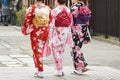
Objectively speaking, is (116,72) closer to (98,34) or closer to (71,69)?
(71,69)

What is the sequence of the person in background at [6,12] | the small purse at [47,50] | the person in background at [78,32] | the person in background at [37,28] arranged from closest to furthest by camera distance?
the person in background at [37,28] < the small purse at [47,50] < the person in background at [78,32] < the person in background at [6,12]

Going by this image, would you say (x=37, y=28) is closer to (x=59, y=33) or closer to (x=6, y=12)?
(x=59, y=33)

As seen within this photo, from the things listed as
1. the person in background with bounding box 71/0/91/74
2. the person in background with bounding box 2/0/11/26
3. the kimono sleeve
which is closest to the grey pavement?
the person in background with bounding box 71/0/91/74

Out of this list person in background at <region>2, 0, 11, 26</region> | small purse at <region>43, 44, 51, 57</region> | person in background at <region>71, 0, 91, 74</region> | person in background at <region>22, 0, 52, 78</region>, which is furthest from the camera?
person in background at <region>2, 0, 11, 26</region>

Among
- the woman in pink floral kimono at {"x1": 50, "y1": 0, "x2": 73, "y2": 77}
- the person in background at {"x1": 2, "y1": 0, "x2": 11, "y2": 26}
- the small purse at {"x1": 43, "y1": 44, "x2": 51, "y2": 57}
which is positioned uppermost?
the woman in pink floral kimono at {"x1": 50, "y1": 0, "x2": 73, "y2": 77}

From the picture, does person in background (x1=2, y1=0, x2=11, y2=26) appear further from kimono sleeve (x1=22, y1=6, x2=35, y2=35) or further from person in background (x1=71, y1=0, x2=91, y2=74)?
kimono sleeve (x1=22, y1=6, x2=35, y2=35)

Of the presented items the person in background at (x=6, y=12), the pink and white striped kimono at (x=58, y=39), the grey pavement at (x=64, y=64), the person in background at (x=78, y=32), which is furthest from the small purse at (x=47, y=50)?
the person in background at (x=6, y=12)

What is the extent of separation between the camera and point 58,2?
1114 centimetres

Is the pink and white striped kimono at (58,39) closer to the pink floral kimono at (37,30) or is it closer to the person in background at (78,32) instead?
the pink floral kimono at (37,30)

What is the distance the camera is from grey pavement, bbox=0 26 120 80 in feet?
36.2

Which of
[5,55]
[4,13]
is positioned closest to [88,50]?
[5,55]

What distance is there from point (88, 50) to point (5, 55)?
308 cm

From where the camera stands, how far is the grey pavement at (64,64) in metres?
11.0

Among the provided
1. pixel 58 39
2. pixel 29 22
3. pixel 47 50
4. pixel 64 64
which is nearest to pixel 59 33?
pixel 58 39
